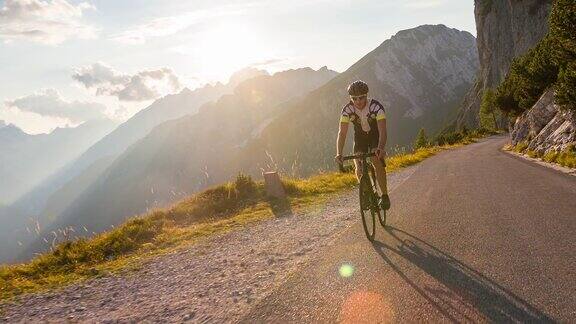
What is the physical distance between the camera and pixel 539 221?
8.54 meters

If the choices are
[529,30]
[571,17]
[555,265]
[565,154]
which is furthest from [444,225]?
[529,30]

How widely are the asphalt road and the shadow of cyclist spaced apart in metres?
0.01

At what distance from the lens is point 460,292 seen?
5.45m

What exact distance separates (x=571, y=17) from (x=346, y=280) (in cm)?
1842

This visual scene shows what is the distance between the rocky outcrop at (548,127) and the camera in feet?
67.4

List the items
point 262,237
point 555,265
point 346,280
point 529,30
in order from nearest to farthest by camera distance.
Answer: point 555,265
point 346,280
point 262,237
point 529,30

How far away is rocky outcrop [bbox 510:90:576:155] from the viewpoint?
67.4 feet

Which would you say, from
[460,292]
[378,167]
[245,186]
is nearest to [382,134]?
[378,167]

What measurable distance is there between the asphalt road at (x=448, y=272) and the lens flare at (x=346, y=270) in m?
0.01

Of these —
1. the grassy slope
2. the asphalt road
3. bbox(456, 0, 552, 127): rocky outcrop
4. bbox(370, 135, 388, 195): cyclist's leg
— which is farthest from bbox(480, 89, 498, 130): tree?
bbox(370, 135, 388, 195): cyclist's leg

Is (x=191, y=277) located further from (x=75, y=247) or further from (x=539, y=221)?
(x=539, y=221)

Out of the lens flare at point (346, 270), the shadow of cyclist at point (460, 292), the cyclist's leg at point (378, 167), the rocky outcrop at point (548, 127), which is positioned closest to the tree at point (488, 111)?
the rocky outcrop at point (548, 127)

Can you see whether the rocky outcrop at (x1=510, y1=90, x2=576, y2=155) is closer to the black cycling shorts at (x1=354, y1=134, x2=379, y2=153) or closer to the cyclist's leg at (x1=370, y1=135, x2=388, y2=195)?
the cyclist's leg at (x1=370, y1=135, x2=388, y2=195)

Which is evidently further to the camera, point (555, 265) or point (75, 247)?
point (75, 247)
